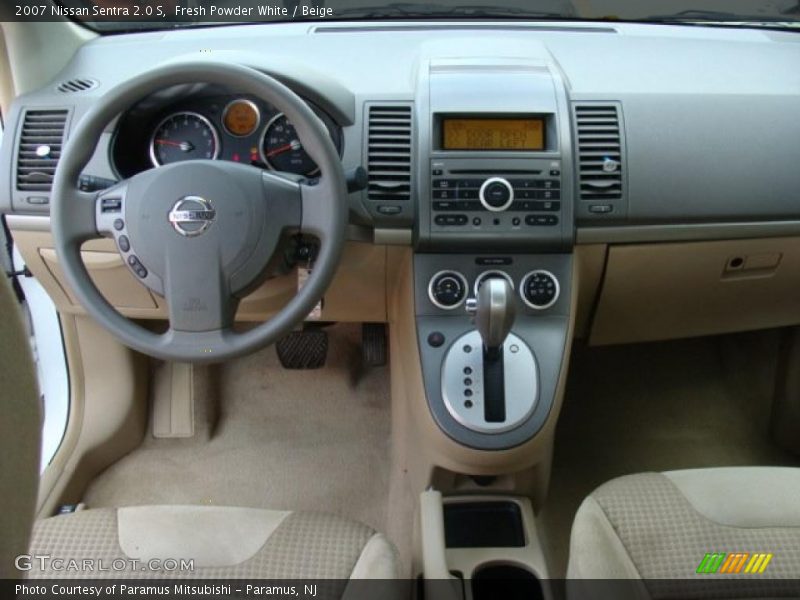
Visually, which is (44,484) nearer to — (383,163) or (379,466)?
(379,466)

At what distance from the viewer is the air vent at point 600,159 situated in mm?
1365

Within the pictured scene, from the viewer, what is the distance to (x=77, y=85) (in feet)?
4.77

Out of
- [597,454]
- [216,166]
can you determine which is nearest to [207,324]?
[216,166]

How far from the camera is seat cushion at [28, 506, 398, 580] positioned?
3.52 feet

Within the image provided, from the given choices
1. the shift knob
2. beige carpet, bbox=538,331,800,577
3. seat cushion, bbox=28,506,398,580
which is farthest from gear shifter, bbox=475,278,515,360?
beige carpet, bbox=538,331,800,577

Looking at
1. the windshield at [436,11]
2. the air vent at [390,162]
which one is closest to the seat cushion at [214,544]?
Result: the air vent at [390,162]

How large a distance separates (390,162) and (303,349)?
2.78 feet

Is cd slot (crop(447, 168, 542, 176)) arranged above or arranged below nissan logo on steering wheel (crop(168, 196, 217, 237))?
above

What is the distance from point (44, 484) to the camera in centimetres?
171

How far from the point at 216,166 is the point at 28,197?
49 cm

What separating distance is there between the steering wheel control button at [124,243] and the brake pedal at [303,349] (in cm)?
89

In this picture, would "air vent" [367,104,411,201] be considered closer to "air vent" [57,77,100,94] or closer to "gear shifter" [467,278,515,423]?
"gear shifter" [467,278,515,423]

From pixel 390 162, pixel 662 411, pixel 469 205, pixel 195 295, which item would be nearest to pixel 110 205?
pixel 195 295

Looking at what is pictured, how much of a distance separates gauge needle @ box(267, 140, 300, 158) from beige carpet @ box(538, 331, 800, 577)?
1076 mm
